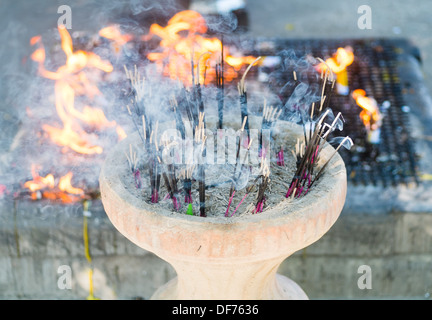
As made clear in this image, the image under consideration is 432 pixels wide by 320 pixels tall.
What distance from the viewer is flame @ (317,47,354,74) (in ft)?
15.5

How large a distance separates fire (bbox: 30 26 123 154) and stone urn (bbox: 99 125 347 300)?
160cm

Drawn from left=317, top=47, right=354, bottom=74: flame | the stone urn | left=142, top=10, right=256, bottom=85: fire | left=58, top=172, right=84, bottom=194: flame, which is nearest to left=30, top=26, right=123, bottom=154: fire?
left=58, top=172, right=84, bottom=194: flame

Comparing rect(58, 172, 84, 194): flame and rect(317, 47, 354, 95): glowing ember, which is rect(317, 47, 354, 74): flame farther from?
rect(58, 172, 84, 194): flame

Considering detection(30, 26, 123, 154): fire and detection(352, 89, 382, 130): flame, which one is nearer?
detection(30, 26, 123, 154): fire

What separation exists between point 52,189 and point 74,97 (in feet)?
2.74

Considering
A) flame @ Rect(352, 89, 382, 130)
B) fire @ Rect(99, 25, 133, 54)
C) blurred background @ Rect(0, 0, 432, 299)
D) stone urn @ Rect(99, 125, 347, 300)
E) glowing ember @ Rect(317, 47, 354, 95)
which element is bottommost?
blurred background @ Rect(0, 0, 432, 299)

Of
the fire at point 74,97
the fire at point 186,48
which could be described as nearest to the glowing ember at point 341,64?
the fire at point 186,48

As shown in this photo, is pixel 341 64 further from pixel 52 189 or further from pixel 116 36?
pixel 52 189

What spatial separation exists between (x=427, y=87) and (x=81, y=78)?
2716 mm

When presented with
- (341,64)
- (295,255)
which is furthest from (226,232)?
(341,64)

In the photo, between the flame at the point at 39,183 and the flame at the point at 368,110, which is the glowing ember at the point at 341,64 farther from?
the flame at the point at 39,183

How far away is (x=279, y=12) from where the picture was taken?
6.08m

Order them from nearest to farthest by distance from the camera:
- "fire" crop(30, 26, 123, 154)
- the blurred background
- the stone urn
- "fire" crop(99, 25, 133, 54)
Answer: the stone urn
the blurred background
"fire" crop(30, 26, 123, 154)
"fire" crop(99, 25, 133, 54)

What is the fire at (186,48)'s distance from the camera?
14.2ft
